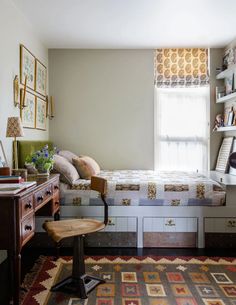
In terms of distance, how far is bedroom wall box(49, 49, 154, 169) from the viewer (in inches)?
183

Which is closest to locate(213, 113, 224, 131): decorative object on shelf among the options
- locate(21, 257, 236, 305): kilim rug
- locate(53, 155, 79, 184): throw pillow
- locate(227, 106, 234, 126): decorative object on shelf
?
locate(227, 106, 234, 126): decorative object on shelf

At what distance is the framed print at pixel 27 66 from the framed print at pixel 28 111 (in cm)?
12

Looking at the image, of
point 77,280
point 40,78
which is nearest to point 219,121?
point 40,78

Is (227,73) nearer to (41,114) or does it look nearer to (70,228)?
(41,114)

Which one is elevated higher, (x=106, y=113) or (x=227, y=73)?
(x=227, y=73)

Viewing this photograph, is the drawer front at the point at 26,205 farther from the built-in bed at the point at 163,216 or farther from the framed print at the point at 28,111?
the framed print at the point at 28,111

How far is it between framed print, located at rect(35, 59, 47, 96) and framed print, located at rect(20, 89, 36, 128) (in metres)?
0.26

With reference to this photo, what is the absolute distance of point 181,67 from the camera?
4.61 metres

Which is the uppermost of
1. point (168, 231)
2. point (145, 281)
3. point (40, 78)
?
point (40, 78)

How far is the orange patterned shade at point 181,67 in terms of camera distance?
459cm

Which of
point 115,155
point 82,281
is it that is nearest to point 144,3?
point 115,155

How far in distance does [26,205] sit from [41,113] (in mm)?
2482

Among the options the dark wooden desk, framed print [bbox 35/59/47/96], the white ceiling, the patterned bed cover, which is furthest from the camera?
framed print [bbox 35/59/47/96]

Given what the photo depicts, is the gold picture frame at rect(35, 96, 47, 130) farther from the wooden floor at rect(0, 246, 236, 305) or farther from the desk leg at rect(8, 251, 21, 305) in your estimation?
the desk leg at rect(8, 251, 21, 305)
